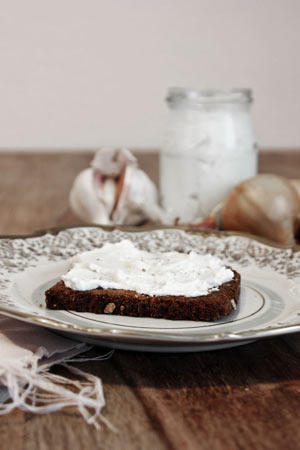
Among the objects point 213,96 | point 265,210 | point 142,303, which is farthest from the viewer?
point 213,96

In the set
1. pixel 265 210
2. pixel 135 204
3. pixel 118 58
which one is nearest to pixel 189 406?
pixel 265 210

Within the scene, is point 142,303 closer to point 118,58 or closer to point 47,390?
point 47,390

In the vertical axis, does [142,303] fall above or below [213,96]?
below

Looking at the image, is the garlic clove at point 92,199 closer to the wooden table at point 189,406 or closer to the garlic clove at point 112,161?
the garlic clove at point 112,161

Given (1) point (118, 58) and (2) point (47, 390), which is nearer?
(2) point (47, 390)

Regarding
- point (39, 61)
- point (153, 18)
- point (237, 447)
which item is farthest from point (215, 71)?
point (237, 447)

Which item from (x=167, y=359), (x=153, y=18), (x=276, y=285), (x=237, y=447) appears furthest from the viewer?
(x=153, y=18)

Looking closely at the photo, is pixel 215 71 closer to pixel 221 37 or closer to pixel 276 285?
pixel 221 37

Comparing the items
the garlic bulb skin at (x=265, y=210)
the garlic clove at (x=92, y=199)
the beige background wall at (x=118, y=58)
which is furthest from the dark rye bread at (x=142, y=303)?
the beige background wall at (x=118, y=58)
